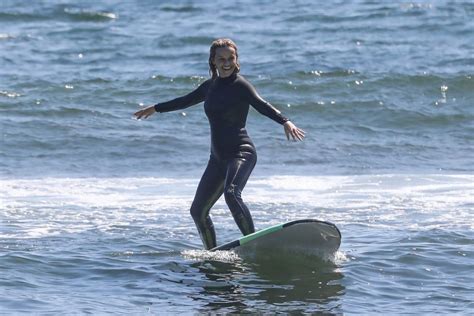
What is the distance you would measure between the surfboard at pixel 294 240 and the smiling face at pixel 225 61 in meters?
1.25

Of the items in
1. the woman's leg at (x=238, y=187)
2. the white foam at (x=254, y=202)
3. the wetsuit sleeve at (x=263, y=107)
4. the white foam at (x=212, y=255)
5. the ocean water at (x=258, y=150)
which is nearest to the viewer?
the ocean water at (x=258, y=150)

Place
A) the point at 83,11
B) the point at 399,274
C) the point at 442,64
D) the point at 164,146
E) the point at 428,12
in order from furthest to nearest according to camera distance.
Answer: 1. the point at 83,11
2. the point at 428,12
3. the point at 442,64
4. the point at 164,146
5. the point at 399,274

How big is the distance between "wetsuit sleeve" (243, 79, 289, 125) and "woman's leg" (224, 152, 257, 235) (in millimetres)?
422

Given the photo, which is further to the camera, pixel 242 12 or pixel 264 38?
pixel 242 12

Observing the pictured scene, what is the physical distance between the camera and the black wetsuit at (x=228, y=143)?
889 centimetres

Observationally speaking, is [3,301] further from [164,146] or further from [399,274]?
[164,146]

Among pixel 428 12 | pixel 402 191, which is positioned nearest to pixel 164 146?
pixel 402 191

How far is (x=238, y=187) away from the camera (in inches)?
350

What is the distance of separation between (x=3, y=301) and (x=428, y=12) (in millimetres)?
19353

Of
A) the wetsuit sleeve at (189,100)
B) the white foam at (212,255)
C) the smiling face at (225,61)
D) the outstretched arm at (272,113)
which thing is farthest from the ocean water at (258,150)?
the smiling face at (225,61)

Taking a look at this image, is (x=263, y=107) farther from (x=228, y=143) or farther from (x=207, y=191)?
(x=207, y=191)

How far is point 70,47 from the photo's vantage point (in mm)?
23109

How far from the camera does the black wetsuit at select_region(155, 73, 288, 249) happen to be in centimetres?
889

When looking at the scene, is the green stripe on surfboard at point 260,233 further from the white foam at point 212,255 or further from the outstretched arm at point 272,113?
the outstretched arm at point 272,113
